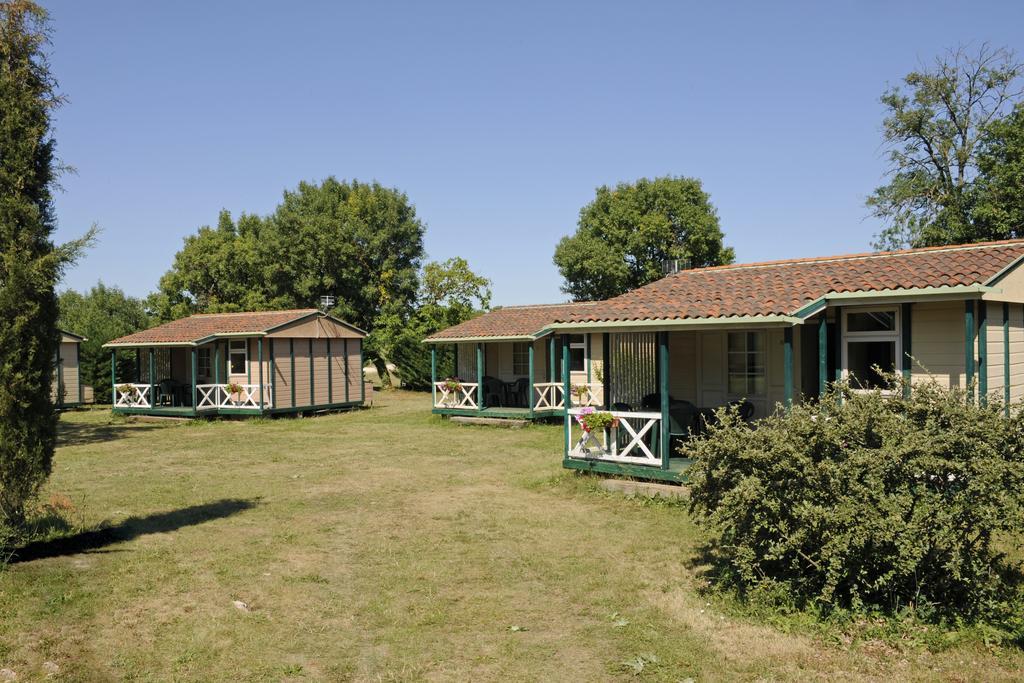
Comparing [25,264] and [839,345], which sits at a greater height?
[25,264]

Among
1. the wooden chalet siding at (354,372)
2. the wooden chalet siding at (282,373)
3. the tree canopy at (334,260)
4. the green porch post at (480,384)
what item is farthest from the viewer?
the tree canopy at (334,260)

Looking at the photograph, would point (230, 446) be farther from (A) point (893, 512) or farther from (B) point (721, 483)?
(A) point (893, 512)

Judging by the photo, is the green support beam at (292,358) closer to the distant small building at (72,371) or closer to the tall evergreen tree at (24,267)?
the distant small building at (72,371)

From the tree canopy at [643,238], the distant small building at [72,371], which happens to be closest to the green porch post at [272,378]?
the distant small building at [72,371]

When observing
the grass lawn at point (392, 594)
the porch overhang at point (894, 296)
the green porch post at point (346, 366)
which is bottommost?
the grass lawn at point (392, 594)

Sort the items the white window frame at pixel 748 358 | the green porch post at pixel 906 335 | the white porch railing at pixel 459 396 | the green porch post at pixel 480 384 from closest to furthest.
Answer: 1. the green porch post at pixel 906 335
2. the white window frame at pixel 748 358
3. the green porch post at pixel 480 384
4. the white porch railing at pixel 459 396

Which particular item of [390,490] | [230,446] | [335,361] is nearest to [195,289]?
[335,361]

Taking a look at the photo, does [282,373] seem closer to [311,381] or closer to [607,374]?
[311,381]

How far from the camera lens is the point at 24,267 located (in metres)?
7.62

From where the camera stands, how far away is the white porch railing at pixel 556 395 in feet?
69.9

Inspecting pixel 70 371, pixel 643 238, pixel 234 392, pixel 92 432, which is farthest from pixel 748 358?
pixel 643 238

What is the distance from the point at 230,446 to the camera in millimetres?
17750

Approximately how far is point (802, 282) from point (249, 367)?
18.4 m

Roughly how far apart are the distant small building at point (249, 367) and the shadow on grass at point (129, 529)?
13.3 m
